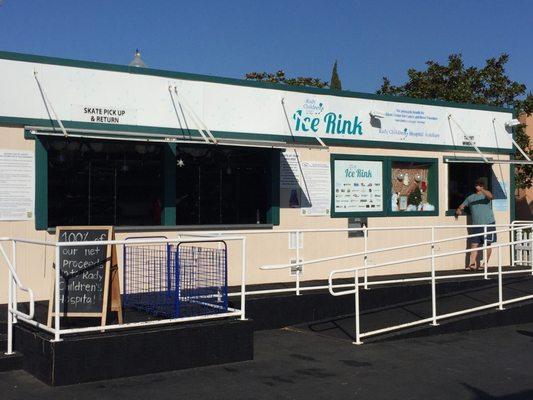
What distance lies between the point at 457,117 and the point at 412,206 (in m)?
2.21

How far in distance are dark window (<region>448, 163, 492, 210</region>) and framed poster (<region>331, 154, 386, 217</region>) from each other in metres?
2.07

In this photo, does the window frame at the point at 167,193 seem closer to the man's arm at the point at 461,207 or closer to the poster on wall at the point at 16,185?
the poster on wall at the point at 16,185

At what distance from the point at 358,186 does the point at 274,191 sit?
1943 millimetres

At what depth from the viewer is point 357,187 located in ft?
44.3

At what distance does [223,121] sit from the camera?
11.8 metres

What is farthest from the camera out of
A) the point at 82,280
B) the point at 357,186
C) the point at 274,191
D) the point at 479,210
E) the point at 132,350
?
the point at 479,210

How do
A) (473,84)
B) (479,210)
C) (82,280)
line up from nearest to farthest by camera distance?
(82,280), (479,210), (473,84)

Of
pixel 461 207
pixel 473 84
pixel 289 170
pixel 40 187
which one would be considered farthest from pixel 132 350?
pixel 473 84

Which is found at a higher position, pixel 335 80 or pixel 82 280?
pixel 335 80

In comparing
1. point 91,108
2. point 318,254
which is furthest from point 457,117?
point 91,108

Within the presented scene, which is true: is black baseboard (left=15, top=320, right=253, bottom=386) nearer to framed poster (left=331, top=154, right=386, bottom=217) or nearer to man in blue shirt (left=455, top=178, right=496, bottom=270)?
framed poster (left=331, top=154, right=386, bottom=217)

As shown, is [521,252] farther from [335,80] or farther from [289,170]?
[335,80]

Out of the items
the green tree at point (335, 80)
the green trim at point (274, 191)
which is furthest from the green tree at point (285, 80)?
the green trim at point (274, 191)

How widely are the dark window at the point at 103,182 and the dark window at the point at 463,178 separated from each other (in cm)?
676
